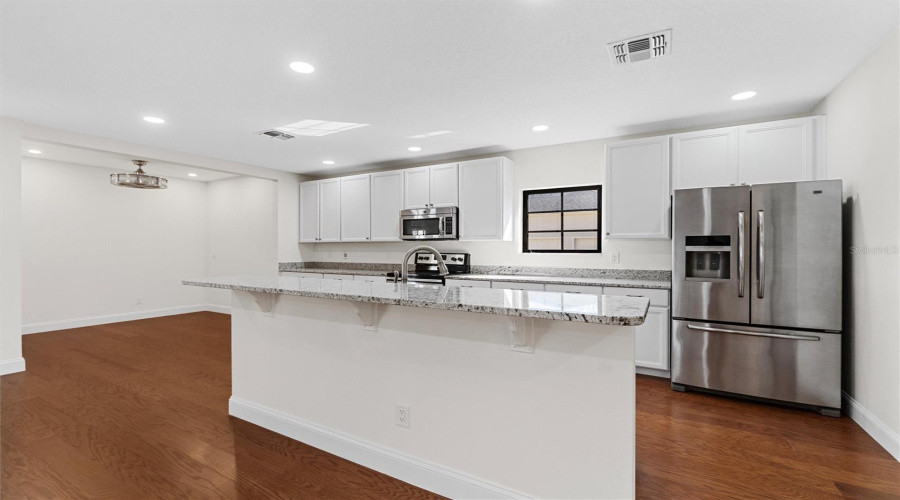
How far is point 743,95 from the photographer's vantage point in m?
3.22

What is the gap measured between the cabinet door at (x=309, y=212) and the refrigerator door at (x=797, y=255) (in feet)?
18.2

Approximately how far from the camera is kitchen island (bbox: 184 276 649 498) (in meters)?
1.63

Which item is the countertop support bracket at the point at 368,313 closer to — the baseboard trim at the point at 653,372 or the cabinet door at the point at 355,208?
the baseboard trim at the point at 653,372

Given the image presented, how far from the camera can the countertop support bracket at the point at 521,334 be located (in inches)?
68.5

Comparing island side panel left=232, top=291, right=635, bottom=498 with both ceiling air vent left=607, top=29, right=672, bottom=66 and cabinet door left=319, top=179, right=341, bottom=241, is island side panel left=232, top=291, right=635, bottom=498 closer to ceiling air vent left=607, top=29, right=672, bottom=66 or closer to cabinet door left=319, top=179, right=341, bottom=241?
ceiling air vent left=607, top=29, right=672, bottom=66

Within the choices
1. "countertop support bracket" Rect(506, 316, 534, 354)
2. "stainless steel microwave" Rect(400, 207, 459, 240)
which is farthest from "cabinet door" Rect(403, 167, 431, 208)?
"countertop support bracket" Rect(506, 316, 534, 354)

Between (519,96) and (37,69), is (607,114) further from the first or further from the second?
(37,69)

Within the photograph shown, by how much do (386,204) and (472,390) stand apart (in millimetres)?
4086

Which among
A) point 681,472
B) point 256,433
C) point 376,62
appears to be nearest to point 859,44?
point 681,472

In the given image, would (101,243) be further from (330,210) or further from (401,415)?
(401,415)

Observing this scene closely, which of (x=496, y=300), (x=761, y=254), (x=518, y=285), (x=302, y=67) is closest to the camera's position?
(x=496, y=300)

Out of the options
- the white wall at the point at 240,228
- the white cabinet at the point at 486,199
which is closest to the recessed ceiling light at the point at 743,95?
the white cabinet at the point at 486,199

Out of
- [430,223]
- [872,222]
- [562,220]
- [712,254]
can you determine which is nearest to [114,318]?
[430,223]

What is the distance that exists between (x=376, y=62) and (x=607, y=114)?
2149 mm
